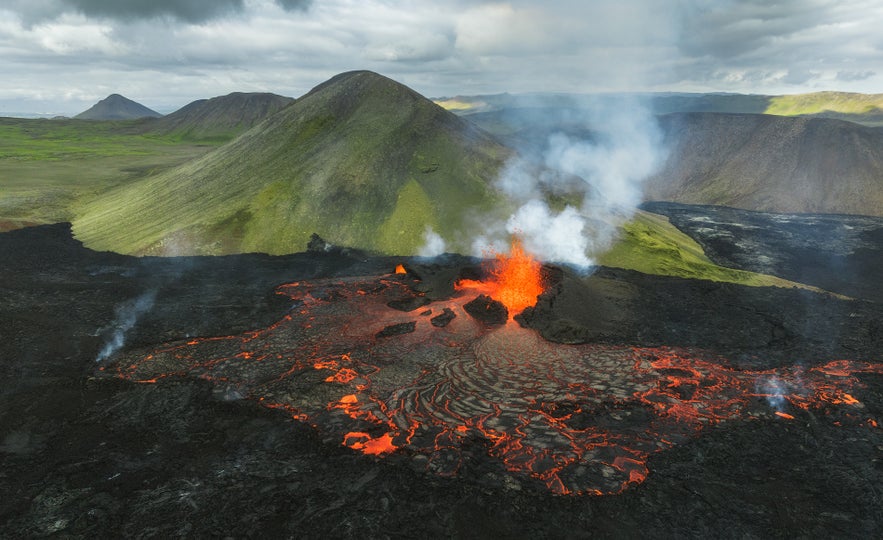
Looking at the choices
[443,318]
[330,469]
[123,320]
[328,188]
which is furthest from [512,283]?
[328,188]

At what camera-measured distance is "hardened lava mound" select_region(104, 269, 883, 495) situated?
66.6 ft

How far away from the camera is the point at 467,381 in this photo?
2556 cm

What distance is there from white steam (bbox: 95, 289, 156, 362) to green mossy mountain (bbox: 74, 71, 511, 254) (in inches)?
662

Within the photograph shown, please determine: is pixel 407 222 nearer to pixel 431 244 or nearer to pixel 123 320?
pixel 431 244

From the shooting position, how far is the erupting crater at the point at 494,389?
800 inches

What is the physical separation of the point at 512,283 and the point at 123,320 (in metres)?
31.3

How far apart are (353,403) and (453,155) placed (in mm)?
50815

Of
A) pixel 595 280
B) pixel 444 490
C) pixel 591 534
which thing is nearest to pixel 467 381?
pixel 444 490

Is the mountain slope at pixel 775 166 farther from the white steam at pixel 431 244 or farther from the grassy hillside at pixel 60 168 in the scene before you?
the grassy hillside at pixel 60 168

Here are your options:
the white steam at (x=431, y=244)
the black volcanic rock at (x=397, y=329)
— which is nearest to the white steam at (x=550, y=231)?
the white steam at (x=431, y=244)

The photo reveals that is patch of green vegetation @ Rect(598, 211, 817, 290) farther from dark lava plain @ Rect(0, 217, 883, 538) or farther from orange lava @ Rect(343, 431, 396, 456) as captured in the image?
orange lava @ Rect(343, 431, 396, 456)

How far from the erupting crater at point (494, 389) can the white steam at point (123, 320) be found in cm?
209

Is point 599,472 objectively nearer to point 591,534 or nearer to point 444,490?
point 591,534

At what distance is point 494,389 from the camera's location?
24.8 metres
